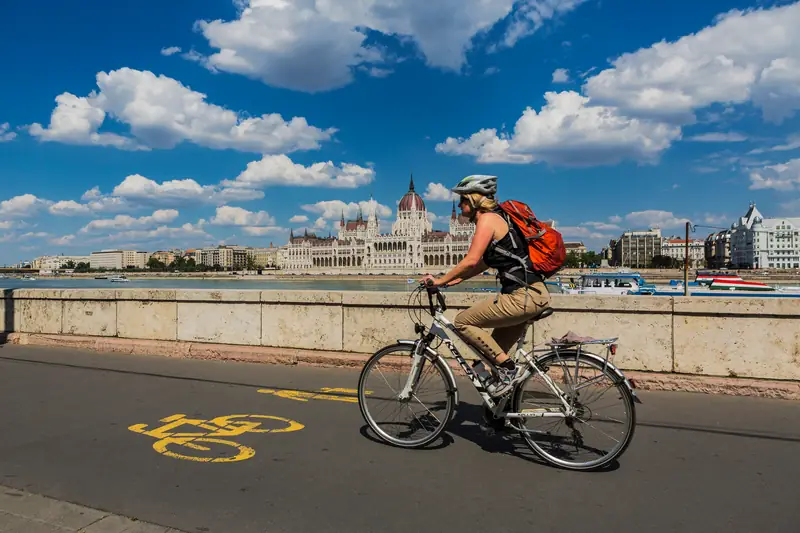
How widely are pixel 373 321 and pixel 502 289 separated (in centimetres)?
374

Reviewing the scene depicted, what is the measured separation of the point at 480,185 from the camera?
4250mm

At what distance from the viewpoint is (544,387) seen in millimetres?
3881

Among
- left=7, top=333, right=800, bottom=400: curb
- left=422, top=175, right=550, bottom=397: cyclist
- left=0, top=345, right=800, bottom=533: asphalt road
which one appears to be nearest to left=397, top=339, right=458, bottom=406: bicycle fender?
left=422, top=175, right=550, bottom=397: cyclist

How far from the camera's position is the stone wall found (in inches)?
236

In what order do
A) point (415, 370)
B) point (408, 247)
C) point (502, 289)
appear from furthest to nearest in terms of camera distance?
point (408, 247) → point (415, 370) → point (502, 289)

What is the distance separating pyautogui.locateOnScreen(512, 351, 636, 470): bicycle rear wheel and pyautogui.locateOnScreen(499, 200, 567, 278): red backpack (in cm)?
64

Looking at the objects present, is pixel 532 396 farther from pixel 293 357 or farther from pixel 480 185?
pixel 293 357

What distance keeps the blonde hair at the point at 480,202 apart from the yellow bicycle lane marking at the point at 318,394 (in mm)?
2515

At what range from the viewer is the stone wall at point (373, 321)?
5.99 meters

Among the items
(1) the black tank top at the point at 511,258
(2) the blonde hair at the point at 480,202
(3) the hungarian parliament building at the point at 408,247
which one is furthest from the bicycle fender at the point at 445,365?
(3) the hungarian parliament building at the point at 408,247

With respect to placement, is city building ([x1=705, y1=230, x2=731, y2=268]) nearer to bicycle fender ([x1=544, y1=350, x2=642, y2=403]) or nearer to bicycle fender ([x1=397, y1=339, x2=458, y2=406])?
bicycle fender ([x1=544, y1=350, x2=642, y2=403])

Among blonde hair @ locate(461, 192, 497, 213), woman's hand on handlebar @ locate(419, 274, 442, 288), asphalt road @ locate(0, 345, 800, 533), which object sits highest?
blonde hair @ locate(461, 192, 497, 213)

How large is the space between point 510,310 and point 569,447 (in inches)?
41.8

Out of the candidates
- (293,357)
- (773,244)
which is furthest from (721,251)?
(293,357)
